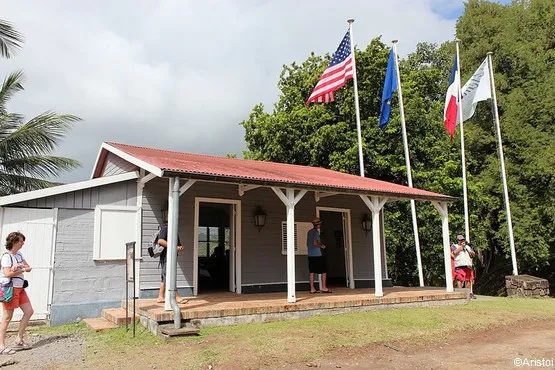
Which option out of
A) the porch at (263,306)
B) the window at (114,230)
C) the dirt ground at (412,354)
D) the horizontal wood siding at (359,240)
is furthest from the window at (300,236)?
the dirt ground at (412,354)

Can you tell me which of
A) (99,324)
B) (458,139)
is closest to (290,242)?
(99,324)

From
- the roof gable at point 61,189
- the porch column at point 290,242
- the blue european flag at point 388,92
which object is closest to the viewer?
the roof gable at point 61,189

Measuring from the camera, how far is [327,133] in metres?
18.4

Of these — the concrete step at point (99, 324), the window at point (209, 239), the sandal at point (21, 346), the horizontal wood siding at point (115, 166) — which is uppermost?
the horizontal wood siding at point (115, 166)

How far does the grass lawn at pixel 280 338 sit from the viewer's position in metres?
4.92

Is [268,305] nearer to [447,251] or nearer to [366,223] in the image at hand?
[447,251]

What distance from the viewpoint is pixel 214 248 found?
1109cm

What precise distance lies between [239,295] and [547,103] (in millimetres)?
15677

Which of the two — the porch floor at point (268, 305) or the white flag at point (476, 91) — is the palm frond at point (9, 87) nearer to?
the porch floor at point (268, 305)

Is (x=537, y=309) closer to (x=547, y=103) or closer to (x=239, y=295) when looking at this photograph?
(x=239, y=295)

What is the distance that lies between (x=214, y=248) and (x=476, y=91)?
33.1 ft

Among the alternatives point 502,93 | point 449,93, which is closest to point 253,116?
point 449,93

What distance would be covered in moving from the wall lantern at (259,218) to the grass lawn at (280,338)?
291cm

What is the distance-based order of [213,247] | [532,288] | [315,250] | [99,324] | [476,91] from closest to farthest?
[99,324] < [315,250] < [213,247] < [532,288] < [476,91]
